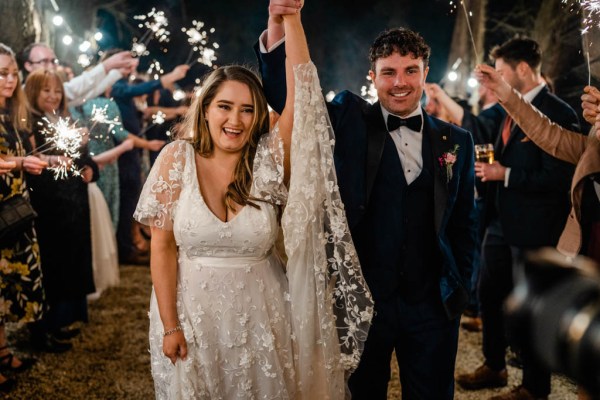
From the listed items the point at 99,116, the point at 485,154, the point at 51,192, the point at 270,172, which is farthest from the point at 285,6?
the point at 99,116

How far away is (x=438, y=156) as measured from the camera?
2.23 metres

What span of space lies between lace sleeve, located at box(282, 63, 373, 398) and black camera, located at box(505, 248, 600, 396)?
3.95 ft

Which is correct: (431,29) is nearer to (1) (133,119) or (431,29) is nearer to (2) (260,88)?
(1) (133,119)

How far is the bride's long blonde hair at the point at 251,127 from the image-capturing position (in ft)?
7.11

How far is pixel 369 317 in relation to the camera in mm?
2080

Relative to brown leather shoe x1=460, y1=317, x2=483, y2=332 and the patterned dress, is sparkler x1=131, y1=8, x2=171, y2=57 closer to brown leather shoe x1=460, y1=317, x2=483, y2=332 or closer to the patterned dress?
the patterned dress

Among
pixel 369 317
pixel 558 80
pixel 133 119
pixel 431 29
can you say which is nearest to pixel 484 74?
pixel 369 317

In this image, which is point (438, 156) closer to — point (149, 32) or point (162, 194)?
point (162, 194)

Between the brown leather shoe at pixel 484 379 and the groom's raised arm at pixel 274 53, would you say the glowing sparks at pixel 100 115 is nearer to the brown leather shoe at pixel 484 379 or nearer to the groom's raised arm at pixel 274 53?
the groom's raised arm at pixel 274 53

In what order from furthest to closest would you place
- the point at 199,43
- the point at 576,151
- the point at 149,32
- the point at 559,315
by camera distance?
1. the point at 199,43
2. the point at 149,32
3. the point at 576,151
4. the point at 559,315

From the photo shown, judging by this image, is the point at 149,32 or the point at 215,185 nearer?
the point at 215,185

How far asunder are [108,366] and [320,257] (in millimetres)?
2368

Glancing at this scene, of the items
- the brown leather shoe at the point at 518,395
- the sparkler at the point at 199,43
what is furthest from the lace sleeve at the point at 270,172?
the sparkler at the point at 199,43

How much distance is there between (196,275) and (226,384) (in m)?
0.45
